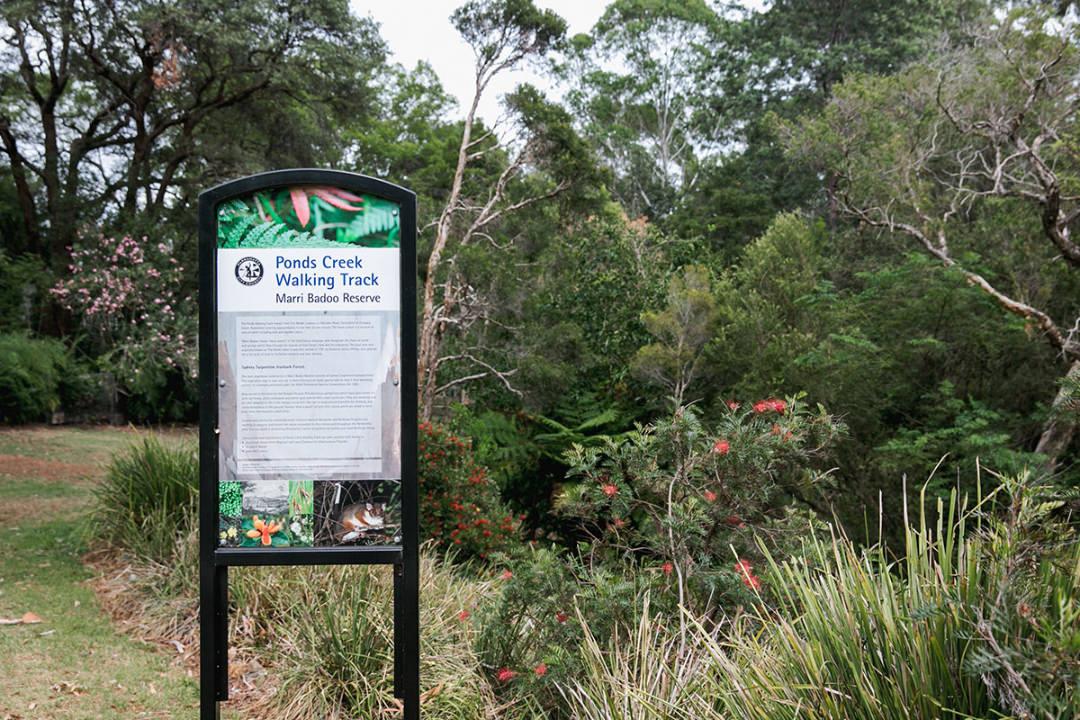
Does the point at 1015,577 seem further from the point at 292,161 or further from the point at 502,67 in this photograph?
the point at 292,161

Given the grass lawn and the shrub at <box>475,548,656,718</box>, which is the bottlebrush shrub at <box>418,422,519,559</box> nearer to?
the grass lawn

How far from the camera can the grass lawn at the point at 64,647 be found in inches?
179

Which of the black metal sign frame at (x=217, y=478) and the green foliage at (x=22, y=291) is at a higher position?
the green foliage at (x=22, y=291)

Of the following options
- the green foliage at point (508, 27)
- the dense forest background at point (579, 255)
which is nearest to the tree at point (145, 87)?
the dense forest background at point (579, 255)

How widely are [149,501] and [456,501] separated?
2.92m

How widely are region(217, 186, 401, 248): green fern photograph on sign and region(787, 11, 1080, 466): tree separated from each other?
8.71 meters

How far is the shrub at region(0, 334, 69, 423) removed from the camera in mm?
18141

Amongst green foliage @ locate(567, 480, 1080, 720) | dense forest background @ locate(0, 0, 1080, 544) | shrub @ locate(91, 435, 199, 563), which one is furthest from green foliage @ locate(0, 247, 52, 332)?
green foliage @ locate(567, 480, 1080, 720)

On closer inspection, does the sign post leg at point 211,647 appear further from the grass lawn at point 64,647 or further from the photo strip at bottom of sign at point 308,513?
the grass lawn at point 64,647

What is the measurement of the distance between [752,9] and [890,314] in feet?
59.9

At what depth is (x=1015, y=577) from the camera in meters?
2.15

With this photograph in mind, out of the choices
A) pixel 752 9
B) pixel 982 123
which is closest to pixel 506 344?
pixel 982 123

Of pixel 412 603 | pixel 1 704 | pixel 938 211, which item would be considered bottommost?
pixel 1 704

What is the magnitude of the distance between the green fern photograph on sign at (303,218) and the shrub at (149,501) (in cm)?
387
